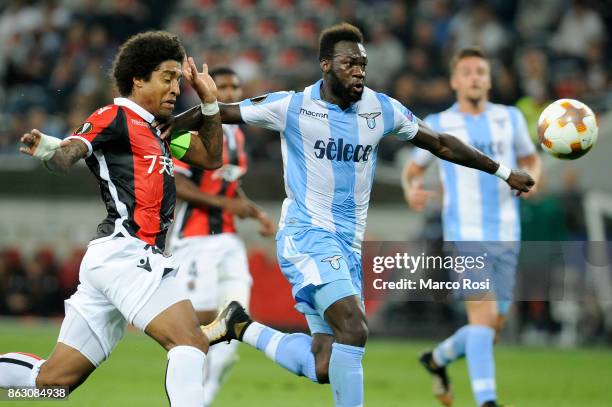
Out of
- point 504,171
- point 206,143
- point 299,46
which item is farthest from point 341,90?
point 299,46

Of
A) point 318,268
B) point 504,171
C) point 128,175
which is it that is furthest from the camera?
point 504,171

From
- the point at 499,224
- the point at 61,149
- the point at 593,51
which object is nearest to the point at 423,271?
the point at 499,224

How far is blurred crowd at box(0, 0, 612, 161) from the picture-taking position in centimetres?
1582

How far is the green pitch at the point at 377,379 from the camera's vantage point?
909 cm

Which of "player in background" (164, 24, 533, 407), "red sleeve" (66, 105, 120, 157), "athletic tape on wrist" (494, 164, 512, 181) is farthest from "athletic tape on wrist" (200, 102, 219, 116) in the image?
"athletic tape on wrist" (494, 164, 512, 181)

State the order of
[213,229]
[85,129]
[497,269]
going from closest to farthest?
[85,129]
[497,269]
[213,229]

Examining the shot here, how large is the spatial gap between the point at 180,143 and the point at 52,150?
1.05 metres

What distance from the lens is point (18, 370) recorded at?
586 cm

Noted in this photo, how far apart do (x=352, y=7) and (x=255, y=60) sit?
1.95m

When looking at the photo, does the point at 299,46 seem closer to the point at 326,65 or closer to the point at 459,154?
the point at 459,154

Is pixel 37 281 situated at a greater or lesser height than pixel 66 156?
greater

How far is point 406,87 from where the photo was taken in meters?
15.8

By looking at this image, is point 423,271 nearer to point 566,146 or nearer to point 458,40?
point 566,146

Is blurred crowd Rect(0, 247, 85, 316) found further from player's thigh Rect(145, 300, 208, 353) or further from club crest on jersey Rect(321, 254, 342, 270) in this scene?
player's thigh Rect(145, 300, 208, 353)
